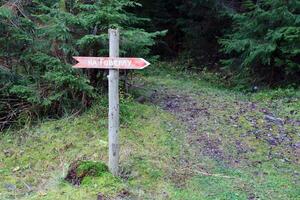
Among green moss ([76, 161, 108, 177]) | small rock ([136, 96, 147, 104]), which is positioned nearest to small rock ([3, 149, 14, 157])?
green moss ([76, 161, 108, 177])

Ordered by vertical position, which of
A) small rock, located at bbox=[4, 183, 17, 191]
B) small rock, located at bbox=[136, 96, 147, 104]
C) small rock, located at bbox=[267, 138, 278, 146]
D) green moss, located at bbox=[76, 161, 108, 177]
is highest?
small rock, located at bbox=[136, 96, 147, 104]

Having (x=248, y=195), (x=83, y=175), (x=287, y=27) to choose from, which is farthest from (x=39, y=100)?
(x=287, y=27)

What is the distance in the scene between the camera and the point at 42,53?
7270 millimetres

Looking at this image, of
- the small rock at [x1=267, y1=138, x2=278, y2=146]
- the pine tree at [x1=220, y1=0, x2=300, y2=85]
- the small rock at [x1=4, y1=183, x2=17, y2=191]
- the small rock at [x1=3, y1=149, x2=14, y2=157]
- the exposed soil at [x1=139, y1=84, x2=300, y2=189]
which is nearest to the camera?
the small rock at [x1=4, y1=183, x2=17, y2=191]

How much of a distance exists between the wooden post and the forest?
10.5 inches

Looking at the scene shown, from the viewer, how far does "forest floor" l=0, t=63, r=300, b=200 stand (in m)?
5.44

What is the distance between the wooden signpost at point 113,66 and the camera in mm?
5324

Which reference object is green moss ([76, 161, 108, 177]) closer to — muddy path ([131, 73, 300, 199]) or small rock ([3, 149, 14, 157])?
A: muddy path ([131, 73, 300, 199])

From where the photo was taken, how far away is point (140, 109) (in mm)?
7621

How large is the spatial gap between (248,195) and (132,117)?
103 inches

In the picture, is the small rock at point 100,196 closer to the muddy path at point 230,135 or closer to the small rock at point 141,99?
the muddy path at point 230,135

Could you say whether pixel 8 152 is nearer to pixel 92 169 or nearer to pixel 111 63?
pixel 92 169

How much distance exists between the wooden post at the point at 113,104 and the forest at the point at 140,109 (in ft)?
0.88

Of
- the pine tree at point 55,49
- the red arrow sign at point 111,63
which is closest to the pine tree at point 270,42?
the pine tree at point 55,49
